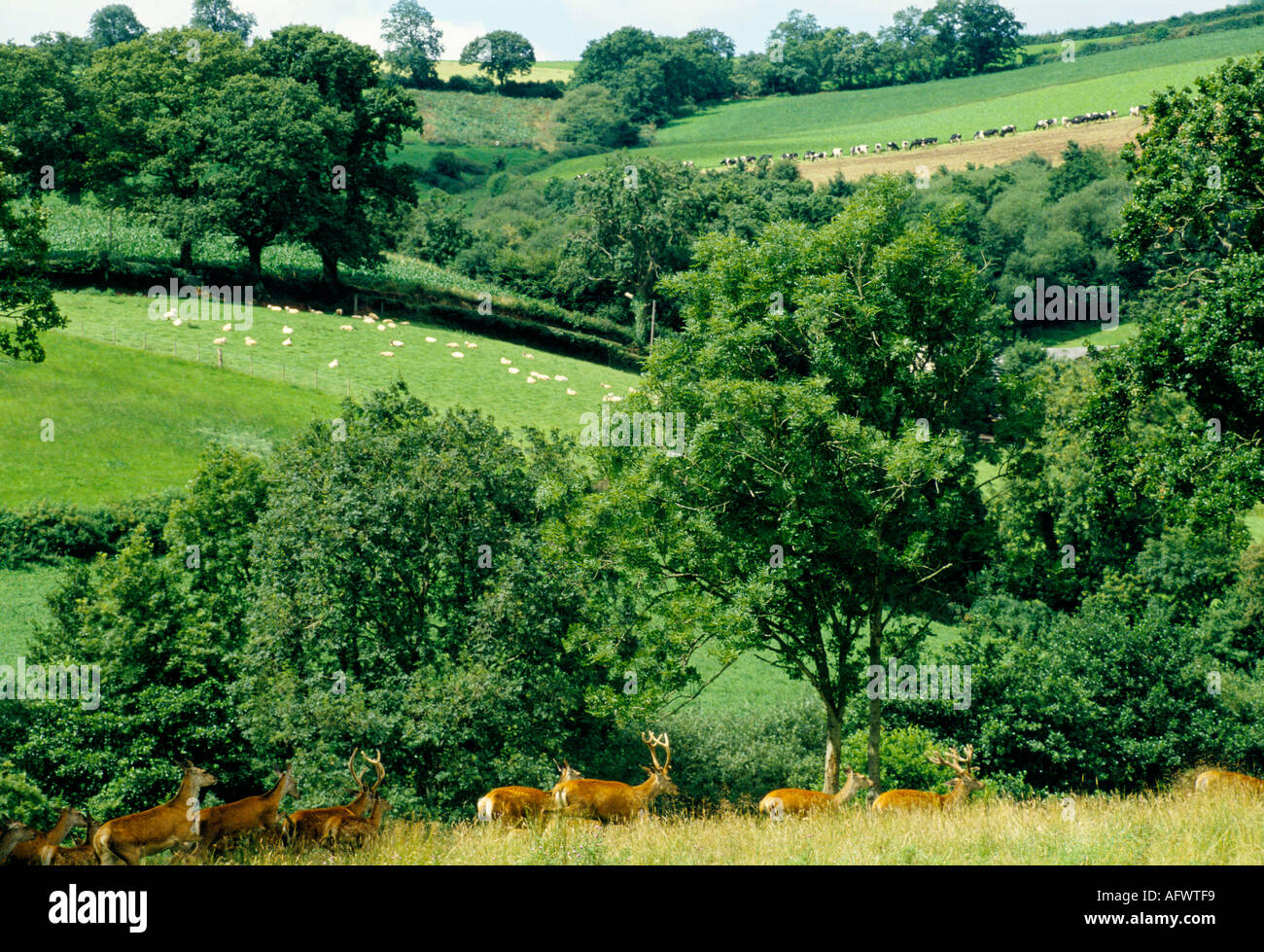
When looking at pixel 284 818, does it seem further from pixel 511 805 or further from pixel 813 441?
pixel 813 441

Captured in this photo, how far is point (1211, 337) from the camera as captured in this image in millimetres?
21484

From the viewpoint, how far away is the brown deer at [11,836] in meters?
11.9

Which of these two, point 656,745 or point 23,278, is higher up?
point 23,278

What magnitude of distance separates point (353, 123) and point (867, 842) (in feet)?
276

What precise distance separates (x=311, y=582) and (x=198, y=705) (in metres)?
4.53

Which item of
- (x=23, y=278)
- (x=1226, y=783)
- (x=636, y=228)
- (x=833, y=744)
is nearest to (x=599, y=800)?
(x=1226, y=783)

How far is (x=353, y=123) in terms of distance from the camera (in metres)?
83.9

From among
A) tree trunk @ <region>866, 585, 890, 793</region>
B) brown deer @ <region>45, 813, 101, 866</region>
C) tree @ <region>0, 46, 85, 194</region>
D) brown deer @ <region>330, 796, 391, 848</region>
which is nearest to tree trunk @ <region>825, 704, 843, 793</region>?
tree trunk @ <region>866, 585, 890, 793</region>

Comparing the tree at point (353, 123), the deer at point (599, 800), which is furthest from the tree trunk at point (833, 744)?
the tree at point (353, 123)

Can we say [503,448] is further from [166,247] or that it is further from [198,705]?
[166,247]

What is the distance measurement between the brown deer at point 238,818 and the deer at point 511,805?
10.4 feet

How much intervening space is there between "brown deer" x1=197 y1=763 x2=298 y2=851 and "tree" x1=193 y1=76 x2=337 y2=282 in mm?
68886
